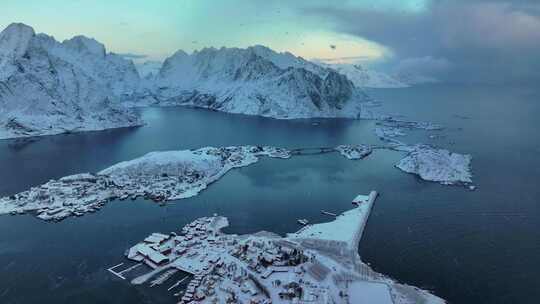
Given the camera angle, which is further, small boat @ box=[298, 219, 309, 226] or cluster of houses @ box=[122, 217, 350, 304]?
small boat @ box=[298, 219, 309, 226]

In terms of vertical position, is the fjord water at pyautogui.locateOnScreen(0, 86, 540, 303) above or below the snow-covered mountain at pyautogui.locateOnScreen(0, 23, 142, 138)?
below

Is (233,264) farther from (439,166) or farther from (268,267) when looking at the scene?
(439,166)

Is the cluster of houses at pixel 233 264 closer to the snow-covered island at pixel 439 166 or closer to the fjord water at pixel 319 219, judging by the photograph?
the fjord water at pixel 319 219

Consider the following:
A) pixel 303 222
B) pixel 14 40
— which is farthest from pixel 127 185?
pixel 14 40

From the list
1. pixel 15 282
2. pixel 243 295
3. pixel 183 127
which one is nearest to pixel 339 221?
pixel 243 295

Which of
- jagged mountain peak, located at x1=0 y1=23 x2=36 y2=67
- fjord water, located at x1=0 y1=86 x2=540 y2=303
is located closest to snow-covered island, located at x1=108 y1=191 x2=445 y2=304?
fjord water, located at x1=0 y1=86 x2=540 y2=303

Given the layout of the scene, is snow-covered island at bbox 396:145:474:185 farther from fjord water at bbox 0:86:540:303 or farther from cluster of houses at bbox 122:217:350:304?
cluster of houses at bbox 122:217:350:304

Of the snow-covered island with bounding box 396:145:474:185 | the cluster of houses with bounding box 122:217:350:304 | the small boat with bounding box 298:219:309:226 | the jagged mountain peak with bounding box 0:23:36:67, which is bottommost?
the cluster of houses with bounding box 122:217:350:304
